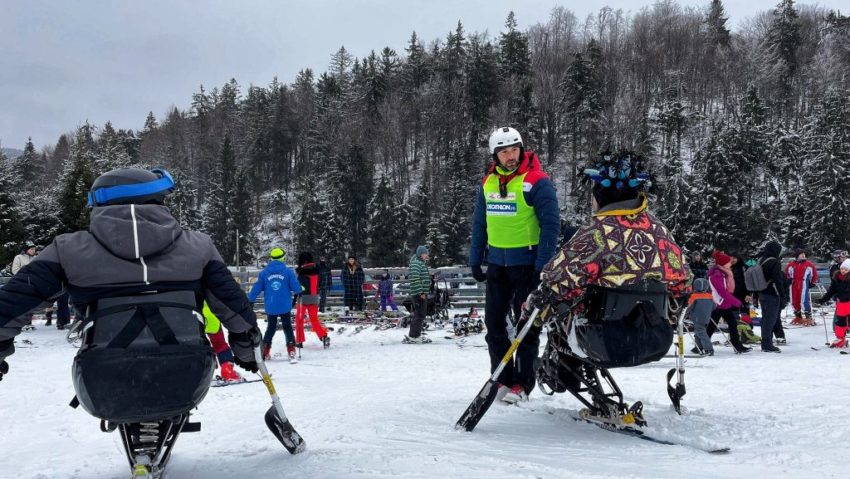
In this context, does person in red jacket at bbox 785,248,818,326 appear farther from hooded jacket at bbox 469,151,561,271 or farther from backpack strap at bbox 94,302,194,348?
backpack strap at bbox 94,302,194,348

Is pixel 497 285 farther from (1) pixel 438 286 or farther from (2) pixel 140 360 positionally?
(1) pixel 438 286

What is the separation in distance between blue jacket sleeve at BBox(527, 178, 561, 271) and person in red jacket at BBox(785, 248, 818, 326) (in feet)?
42.2

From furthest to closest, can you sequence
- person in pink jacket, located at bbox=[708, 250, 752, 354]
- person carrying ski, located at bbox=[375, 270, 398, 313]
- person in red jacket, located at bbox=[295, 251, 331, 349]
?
person carrying ski, located at bbox=[375, 270, 398, 313]
person in red jacket, located at bbox=[295, 251, 331, 349]
person in pink jacket, located at bbox=[708, 250, 752, 354]

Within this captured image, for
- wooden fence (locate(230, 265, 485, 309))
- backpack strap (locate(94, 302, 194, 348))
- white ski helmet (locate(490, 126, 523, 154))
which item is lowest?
wooden fence (locate(230, 265, 485, 309))

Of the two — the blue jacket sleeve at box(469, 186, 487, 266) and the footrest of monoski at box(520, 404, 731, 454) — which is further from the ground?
Result: the blue jacket sleeve at box(469, 186, 487, 266)

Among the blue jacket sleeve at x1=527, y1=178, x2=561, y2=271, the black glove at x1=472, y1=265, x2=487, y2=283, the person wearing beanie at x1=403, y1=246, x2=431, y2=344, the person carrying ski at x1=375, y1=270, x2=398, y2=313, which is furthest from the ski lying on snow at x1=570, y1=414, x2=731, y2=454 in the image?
the person carrying ski at x1=375, y1=270, x2=398, y2=313

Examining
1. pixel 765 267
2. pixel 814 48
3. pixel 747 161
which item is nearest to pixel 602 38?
pixel 814 48

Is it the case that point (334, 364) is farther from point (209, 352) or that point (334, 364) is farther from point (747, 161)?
point (747, 161)

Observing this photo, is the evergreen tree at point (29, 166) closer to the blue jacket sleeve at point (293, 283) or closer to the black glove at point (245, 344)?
the blue jacket sleeve at point (293, 283)

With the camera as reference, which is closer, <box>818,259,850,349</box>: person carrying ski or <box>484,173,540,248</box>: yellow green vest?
<box>484,173,540,248</box>: yellow green vest

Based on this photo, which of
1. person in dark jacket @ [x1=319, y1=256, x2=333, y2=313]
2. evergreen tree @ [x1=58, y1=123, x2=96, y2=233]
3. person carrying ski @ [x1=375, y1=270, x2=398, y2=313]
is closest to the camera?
person carrying ski @ [x1=375, y1=270, x2=398, y2=313]

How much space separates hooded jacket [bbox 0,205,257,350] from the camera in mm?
2514

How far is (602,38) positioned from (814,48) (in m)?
24.1

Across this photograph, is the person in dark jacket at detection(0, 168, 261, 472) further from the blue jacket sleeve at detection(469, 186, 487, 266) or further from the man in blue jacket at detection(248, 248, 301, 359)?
the man in blue jacket at detection(248, 248, 301, 359)
